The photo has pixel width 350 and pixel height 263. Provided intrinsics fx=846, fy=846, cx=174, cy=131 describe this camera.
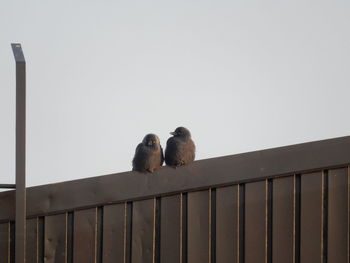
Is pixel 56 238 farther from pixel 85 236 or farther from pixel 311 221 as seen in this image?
pixel 311 221

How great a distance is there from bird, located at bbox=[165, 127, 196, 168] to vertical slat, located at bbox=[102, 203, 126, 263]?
756mm

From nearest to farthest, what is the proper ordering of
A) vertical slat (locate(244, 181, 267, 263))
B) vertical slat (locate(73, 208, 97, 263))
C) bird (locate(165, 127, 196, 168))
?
vertical slat (locate(244, 181, 267, 263))
vertical slat (locate(73, 208, 97, 263))
bird (locate(165, 127, 196, 168))

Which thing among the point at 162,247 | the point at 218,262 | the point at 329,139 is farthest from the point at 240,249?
the point at 329,139

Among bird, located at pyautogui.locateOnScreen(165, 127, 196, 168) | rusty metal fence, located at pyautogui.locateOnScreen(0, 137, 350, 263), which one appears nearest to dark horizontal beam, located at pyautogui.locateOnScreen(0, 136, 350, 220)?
rusty metal fence, located at pyautogui.locateOnScreen(0, 137, 350, 263)

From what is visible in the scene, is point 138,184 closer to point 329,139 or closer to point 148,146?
point 148,146

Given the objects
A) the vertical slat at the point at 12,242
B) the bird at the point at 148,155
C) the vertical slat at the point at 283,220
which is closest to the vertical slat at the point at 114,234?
the bird at the point at 148,155

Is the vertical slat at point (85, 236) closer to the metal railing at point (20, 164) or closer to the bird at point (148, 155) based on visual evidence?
the metal railing at point (20, 164)

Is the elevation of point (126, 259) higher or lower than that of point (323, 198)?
lower

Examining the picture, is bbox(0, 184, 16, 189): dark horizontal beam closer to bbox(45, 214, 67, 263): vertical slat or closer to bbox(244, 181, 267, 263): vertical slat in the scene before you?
bbox(45, 214, 67, 263): vertical slat

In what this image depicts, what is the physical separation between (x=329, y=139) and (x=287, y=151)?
1.37 ft

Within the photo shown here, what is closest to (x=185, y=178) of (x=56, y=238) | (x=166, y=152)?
(x=166, y=152)

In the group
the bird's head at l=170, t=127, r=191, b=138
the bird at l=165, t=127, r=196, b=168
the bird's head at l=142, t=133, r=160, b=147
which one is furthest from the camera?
the bird's head at l=170, t=127, r=191, b=138

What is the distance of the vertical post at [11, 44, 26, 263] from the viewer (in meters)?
8.13

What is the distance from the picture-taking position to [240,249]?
799 cm
